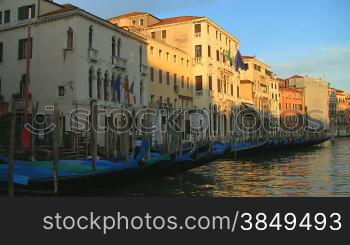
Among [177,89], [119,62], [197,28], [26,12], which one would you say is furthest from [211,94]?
[26,12]

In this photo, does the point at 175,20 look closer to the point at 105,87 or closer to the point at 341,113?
the point at 105,87

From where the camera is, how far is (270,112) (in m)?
53.4

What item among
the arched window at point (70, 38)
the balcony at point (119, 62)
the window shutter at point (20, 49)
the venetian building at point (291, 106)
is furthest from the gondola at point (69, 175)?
the venetian building at point (291, 106)

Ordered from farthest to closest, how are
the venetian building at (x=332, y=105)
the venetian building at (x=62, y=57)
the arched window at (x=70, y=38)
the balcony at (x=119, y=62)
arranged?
the venetian building at (x=332, y=105)
the balcony at (x=119, y=62)
the arched window at (x=70, y=38)
the venetian building at (x=62, y=57)

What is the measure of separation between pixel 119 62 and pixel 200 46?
12.1 metres

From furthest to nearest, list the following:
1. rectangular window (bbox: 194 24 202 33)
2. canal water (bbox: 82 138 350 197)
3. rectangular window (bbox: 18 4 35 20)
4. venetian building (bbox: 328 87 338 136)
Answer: venetian building (bbox: 328 87 338 136), rectangular window (bbox: 194 24 202 33), rectangular window (bbox: 18 4 35 20), canal water (bbox: 82 138 350 197)

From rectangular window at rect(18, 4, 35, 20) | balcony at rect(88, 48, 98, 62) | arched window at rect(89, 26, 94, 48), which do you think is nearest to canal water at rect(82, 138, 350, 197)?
balcony at rect(88, 48, 98, 62)

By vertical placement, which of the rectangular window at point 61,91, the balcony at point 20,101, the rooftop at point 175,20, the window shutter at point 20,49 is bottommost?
the balcony at point 20,101

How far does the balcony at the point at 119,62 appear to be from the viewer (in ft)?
77.1

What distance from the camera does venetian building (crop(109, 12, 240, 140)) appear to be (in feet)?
113

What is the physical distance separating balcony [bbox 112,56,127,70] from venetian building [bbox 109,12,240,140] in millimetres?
8659

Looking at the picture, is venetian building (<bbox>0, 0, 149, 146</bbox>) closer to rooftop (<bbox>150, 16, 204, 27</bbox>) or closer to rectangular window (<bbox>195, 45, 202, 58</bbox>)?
rectangular window (<bbox>195, 45, 202, 58</bbox>)

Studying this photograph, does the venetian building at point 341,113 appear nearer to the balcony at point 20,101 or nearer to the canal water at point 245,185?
the canal water at point 245,185

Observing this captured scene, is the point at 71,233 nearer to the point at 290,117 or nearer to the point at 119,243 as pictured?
the point at 119,243
